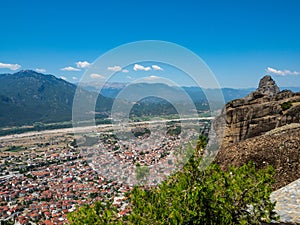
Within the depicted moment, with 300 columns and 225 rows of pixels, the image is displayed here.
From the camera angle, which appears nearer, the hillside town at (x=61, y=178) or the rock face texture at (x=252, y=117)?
the hillside town at (x=61, y=178)

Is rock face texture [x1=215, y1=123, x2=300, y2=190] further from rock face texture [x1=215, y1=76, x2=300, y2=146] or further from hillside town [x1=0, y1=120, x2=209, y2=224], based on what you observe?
rock face texture [x1=215, y1=76, x2=300, y2=146]

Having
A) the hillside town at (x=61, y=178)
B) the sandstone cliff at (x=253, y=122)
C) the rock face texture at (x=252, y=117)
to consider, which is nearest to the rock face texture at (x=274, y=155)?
the sandstone cliff at (x=253, y=122)

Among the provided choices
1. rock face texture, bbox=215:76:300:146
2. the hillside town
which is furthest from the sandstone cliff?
the hillside town

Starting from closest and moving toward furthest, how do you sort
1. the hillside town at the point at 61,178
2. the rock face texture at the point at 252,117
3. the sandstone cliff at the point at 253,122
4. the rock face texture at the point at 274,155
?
1. the rock face texture at the point at 274,155
2. the sandstone cliff at the point at 253,122
3. the hillside town at the point at 61,178
4. the rock face texture at the point at 252,117

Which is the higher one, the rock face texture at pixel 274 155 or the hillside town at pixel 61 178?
the rock face texture at pixel 274 155

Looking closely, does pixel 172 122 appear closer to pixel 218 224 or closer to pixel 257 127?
pixel 257 127

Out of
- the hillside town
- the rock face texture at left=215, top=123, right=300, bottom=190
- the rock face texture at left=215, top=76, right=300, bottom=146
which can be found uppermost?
the rock face texture at left=215, top=76, right=300, bottom=146

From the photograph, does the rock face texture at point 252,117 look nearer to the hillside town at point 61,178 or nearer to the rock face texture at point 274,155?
the hillside town at point 61,178

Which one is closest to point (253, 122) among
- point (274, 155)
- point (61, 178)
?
point (274, 155)

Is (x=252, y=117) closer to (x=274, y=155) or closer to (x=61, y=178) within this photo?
(x=274, y=155)

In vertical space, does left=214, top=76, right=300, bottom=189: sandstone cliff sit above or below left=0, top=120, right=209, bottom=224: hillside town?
above

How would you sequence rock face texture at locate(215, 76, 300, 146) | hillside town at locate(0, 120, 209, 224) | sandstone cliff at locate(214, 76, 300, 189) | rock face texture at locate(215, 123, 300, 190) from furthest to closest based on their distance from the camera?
rock face texture at locate(215, 76, 300, 146), hillside town at locate(0, 120, 209, 224), sandstone cliff at locate(214, 76, 300, 189), rock face texture at locate(215, 123, 300, 190)
